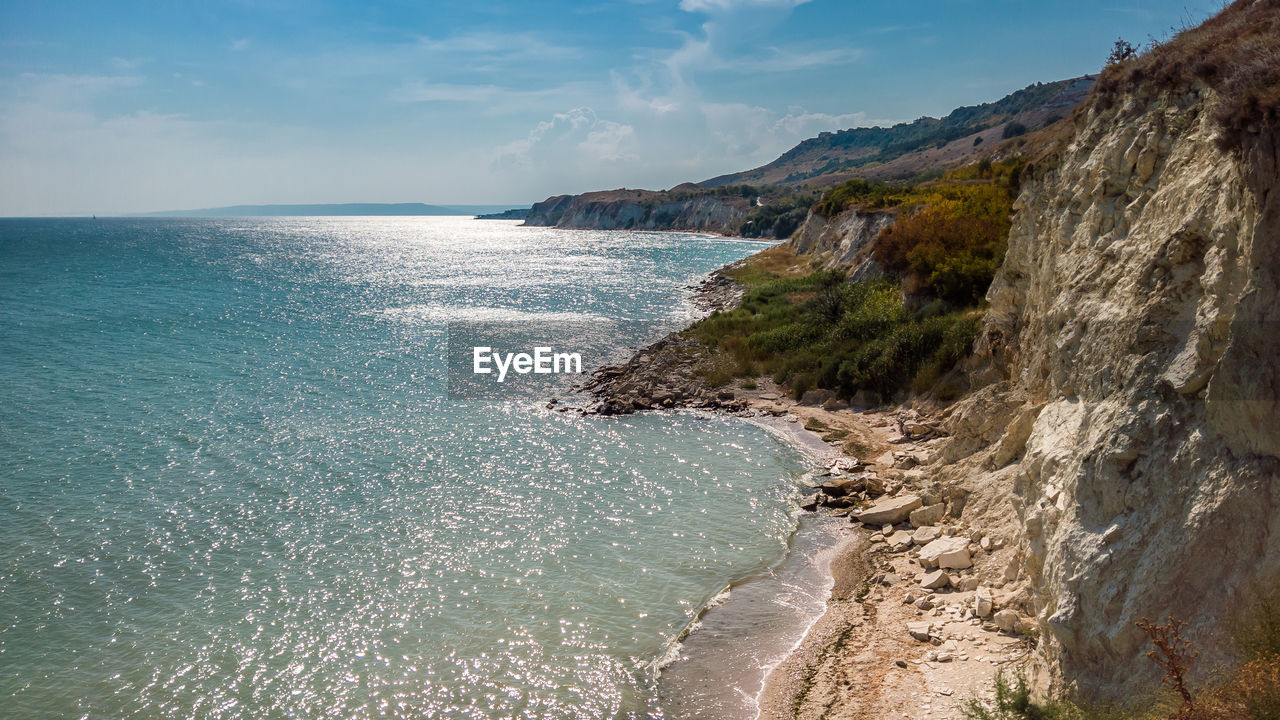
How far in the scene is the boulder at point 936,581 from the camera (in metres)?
14.7

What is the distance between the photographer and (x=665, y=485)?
2289 cm

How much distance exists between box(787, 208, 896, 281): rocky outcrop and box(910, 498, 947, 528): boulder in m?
31.6

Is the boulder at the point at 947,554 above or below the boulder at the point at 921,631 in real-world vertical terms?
above

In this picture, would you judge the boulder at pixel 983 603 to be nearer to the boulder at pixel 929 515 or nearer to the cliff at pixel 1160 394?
the cliff at pixel 1160 394

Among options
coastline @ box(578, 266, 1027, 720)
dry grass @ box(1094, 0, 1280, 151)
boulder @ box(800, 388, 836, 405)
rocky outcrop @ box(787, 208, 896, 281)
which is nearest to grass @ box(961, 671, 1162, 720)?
coastline @ box(578, 266, 1027, 720)

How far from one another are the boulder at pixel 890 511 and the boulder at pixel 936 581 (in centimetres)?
370

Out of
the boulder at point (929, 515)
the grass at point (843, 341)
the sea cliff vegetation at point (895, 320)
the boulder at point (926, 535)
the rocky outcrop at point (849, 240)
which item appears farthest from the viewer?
the rocky outcrop at point (849, 240)

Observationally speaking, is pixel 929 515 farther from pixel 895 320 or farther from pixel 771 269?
pixel 771 269

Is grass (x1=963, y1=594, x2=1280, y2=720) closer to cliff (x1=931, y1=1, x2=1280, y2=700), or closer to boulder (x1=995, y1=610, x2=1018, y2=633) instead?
cliff (x1=931, y1=1, x2=1280, y2=700)

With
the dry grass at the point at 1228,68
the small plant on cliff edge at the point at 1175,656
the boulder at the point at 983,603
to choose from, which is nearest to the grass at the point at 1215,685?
the small plant on cliff edge at the point at 1175,656

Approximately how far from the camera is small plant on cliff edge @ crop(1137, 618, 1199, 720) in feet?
25.5

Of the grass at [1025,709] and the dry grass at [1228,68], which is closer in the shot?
the grass at [1025,709]

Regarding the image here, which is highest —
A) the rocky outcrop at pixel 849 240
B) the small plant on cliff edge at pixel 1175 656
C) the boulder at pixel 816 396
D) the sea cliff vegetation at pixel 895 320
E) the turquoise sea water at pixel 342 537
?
the rocky outcrop at pixel 849 240

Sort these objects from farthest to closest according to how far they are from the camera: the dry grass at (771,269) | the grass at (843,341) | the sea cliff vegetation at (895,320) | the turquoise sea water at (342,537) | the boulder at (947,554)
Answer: the dry grass at (771,269) → the sea cliff vegetation at (895,320) → the grass at (843,341) → the boulder at (947,554) → the turquoise sea water at (342,537)
